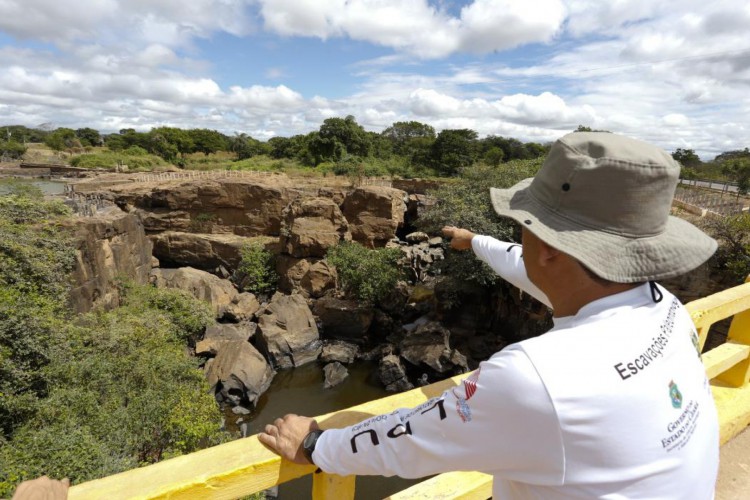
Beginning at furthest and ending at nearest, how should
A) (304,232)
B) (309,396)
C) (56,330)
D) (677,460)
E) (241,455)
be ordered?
(304,232), (309,396), (56,330), (241,455), (677,460)

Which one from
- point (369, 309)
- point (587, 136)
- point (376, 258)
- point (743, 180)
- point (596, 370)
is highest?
point (587, 136)

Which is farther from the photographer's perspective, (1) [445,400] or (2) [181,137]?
(2) [181,137]

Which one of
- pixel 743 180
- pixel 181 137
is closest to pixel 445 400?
pixel 743 180

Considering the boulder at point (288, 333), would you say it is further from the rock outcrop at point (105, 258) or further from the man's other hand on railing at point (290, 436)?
the man's other hand on railing at point (290, 436)

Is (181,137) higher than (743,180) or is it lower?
higher

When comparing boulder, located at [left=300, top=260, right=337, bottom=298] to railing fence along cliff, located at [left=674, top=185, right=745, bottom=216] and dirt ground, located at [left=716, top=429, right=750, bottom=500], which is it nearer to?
railing fence along cliff, located at [left=674, top=185, right=745, bottom=216]

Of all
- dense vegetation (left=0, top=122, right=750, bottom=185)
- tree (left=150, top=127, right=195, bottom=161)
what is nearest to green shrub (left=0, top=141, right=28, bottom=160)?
dense vegetation (left=0, top=122, right=750, bottom=185)

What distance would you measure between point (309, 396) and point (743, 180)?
23917 millimetres

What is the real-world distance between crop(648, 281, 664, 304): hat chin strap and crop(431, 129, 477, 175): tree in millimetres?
34538

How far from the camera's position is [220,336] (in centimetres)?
1320

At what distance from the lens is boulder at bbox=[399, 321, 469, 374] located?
1293 centimetres

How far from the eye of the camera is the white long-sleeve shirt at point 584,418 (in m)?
0.82

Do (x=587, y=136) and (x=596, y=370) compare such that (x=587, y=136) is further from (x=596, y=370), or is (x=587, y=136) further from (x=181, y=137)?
(x=181, y=137)

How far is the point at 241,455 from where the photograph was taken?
1193mm
